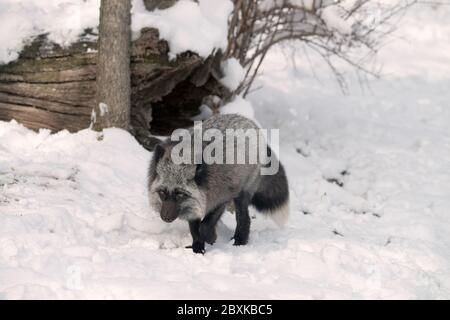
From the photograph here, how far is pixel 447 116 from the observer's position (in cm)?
1184

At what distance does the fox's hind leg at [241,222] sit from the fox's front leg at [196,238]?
24.6 inches

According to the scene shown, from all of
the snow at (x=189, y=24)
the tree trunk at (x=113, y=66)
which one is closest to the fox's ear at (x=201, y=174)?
the tree trunk at (x=113, y=66)

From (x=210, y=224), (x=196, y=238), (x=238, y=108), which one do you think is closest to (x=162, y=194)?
(x=196, y=238)

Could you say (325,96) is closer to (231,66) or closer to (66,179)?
(231,66)

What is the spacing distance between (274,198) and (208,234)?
97cm

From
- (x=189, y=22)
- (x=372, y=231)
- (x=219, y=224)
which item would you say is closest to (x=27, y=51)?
(x=189, y=22)

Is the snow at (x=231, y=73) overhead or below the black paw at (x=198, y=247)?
overhead

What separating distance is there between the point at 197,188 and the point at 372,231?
2.68 m

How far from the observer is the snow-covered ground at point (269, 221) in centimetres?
457

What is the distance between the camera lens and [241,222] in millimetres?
6156

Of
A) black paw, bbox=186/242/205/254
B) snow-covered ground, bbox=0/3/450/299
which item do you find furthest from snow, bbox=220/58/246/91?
black paw, bbox=186/242/205/254

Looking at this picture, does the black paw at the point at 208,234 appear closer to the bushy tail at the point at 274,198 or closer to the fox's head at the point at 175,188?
the fox's head at the point at 175,188

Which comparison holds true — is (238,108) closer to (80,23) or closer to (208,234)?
(80,23)

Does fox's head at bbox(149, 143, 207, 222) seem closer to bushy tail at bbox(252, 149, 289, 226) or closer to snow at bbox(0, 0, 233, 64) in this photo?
bushy tail at bbox(252, 149, 289, 226)
